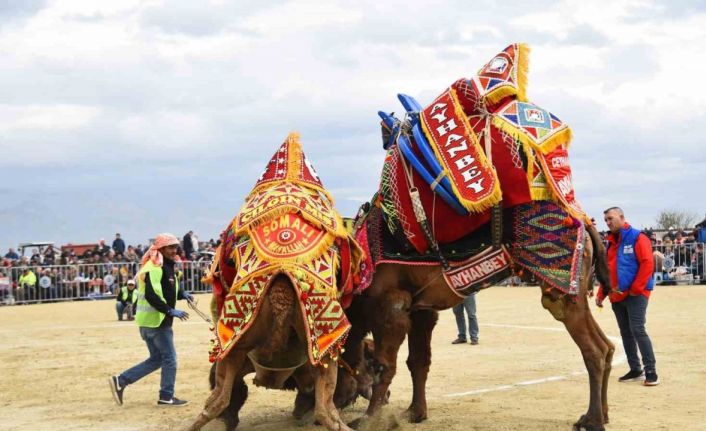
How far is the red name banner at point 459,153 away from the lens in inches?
312

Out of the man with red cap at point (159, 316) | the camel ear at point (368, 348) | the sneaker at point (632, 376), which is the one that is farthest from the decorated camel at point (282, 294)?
the sneaker at point (632, 376)

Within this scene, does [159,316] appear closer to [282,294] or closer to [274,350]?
[274,350]

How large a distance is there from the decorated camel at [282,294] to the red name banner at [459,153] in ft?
3.65

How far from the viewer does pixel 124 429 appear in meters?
8.77

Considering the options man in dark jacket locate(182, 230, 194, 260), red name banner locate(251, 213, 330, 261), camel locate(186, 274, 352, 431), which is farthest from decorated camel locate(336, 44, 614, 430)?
man in dark jacket locate(182, 230, 194, 260)

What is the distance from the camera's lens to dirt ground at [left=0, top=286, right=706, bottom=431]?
8.87 meters

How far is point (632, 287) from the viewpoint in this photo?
10.8 metres

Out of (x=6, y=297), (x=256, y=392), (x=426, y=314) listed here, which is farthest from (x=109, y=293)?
(x=426, y=314)

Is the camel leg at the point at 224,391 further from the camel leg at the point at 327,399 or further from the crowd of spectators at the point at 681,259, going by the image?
the crowd of spectators at the point at 681,259

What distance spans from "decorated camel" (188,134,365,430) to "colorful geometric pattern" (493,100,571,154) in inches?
70.5

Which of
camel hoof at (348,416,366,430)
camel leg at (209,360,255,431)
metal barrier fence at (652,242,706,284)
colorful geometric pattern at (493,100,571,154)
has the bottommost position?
camel hoof at (348,416,366,430)

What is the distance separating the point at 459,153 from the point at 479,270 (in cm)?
109

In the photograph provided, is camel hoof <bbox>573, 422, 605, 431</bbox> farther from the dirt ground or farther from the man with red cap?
the man with red cap

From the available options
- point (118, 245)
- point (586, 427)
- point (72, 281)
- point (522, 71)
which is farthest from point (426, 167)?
point (118, 245)
